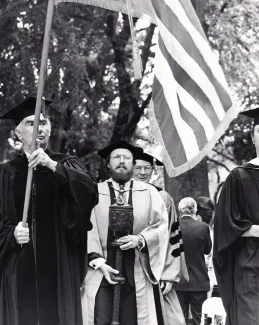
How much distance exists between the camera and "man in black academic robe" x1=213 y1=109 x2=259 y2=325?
7.43m

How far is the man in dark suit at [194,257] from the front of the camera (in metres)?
11.3

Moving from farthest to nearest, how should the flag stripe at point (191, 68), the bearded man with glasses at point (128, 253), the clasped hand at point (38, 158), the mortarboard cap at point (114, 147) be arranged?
the mortarboard cap at point (114, 147) → the bearded man with glasses at point (128, 253) → the flag stripe at point (191, 68) → the clasped hand at point (38, 158)

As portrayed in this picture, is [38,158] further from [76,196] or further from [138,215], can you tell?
[138,215]

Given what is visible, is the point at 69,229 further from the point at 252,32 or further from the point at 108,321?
the point at 252,32

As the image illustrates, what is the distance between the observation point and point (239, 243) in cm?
762

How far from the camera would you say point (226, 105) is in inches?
267

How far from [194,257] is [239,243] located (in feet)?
12.4

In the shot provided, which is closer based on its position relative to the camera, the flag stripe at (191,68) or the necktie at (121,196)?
the flag stripe at (191,68)

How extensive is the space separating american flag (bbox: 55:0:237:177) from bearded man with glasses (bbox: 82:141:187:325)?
57.1 inches

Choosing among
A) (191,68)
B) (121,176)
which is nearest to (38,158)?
(191,68)

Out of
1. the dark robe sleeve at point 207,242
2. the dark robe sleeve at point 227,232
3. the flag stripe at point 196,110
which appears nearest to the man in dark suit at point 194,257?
the dark robe sleeve at point 207,242

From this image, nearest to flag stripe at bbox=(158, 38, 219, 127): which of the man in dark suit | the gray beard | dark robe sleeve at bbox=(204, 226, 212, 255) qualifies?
the gray beard

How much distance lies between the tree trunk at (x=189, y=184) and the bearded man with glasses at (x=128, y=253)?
262 inches

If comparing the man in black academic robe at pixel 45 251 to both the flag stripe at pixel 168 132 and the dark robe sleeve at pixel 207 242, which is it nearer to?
Result: the flag stripe at pixel 168 132
